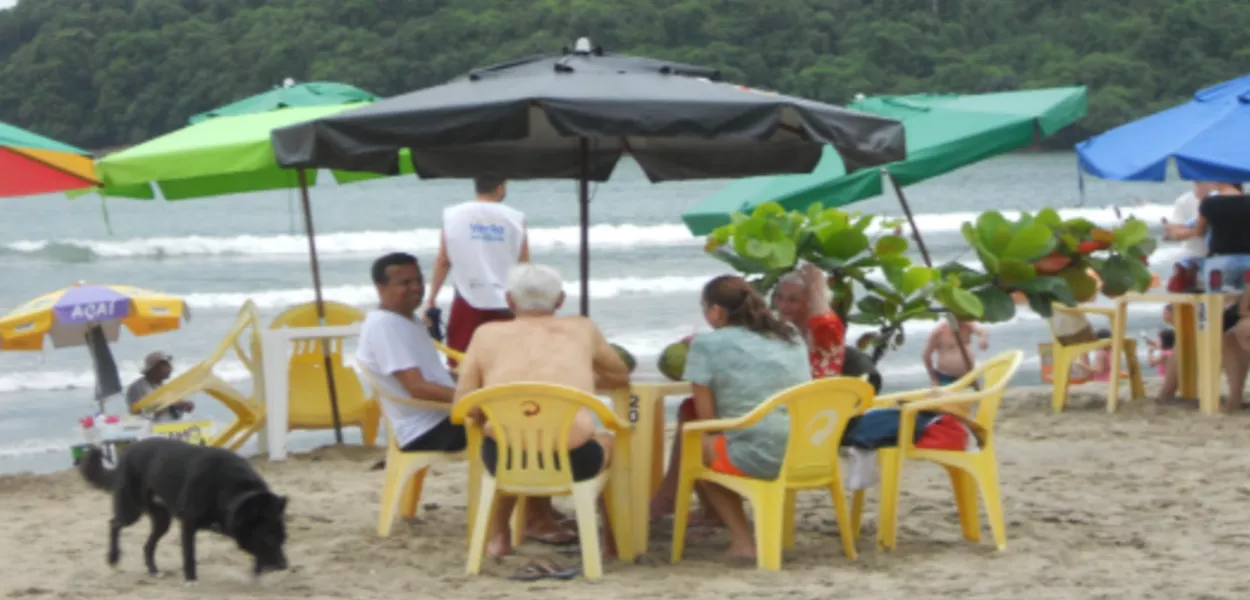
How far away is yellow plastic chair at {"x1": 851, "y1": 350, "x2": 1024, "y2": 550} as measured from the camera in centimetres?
508

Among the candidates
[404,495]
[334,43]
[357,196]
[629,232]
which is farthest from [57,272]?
[404,495]

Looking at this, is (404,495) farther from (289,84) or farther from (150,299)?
(289,84)

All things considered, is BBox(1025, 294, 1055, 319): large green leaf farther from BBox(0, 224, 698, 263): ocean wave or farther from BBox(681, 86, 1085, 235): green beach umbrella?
BBox(0, 224, 698, 263): ocean wave

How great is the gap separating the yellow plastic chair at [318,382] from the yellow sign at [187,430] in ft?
1.38

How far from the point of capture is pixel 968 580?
191 inches

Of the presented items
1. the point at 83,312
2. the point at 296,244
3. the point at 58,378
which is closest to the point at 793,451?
the point at 83,312

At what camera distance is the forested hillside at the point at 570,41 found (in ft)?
152

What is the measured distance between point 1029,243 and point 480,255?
85.5 inches

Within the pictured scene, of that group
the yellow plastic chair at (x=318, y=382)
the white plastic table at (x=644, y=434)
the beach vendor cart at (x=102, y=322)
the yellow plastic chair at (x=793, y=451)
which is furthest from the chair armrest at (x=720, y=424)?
the beach vendor cart at (x=102, y=322)

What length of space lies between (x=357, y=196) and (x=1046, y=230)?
4802cm

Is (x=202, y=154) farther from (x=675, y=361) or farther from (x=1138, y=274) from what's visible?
(x=1138, y=274)

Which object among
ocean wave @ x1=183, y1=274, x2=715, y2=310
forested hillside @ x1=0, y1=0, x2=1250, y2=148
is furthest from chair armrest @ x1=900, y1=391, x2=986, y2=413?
forested hillside @ x1=0, y1=0, x2=1250, y2=148

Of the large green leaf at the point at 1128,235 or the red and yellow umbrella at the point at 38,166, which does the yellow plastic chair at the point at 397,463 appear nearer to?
the red and yellow umbrella at the point at 38,166

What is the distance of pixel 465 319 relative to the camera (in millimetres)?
6668
